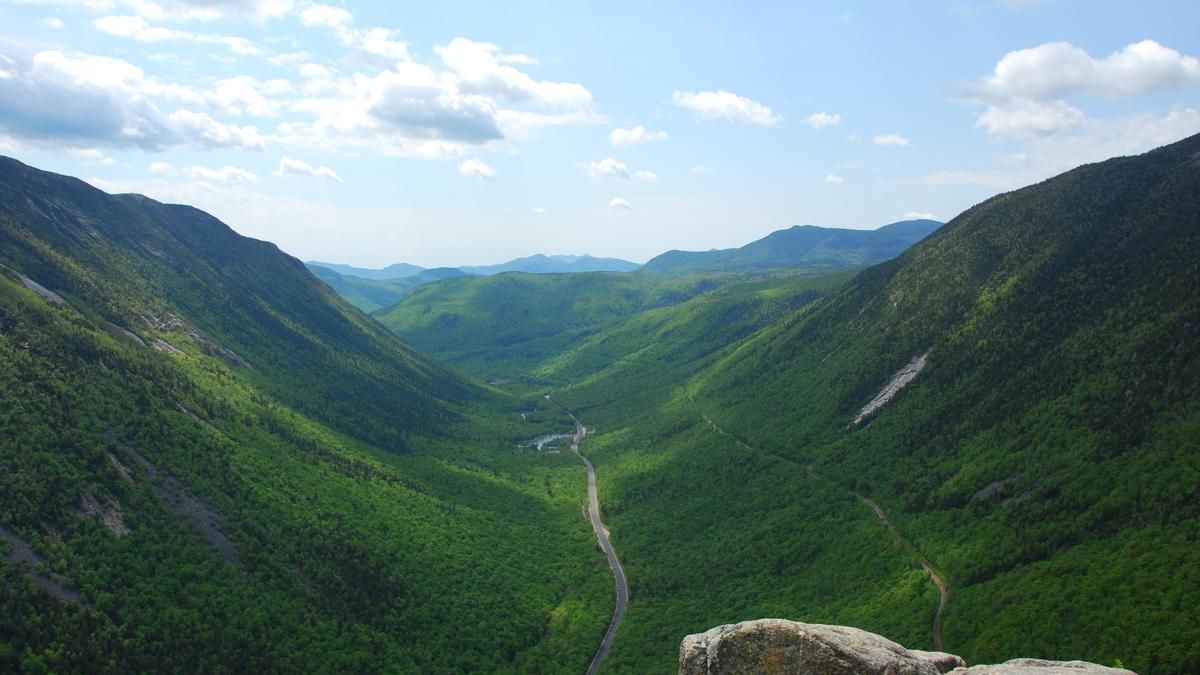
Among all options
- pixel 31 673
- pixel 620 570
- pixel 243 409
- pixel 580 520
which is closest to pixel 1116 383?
pixel 620 570

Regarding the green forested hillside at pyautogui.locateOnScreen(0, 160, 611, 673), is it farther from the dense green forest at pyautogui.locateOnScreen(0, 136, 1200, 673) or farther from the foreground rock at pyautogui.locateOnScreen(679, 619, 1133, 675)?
the foreground rock at pyautogui.locateOnScreen(679, 619, 1133, 675)

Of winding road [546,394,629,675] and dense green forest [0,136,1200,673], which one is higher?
dense green forest [0,136,1200,673]

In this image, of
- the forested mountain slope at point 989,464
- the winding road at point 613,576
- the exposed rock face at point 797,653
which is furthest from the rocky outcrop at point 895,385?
the exposed rock face at point 797,653

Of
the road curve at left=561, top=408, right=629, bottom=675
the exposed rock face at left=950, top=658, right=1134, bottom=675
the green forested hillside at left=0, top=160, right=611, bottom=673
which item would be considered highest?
the exposed rock face at left=950, top=658, right=1134, bottom=675

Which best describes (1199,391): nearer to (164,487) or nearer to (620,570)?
(620,570)

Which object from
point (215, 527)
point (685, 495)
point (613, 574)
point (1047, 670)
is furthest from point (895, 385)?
point (215, 527)

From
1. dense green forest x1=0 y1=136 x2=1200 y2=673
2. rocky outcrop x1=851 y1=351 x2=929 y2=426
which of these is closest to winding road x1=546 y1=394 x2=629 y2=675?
dense green forest x1=0 y1=136 x2=1200 y2=673

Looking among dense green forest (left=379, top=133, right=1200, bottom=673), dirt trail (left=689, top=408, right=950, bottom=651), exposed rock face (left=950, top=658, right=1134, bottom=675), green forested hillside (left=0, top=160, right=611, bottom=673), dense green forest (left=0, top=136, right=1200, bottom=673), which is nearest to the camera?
exposed rock face (left=950, top=658, right=1134, bottom=675)

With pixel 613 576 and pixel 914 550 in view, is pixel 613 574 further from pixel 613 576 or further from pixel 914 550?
pixel 914 550
